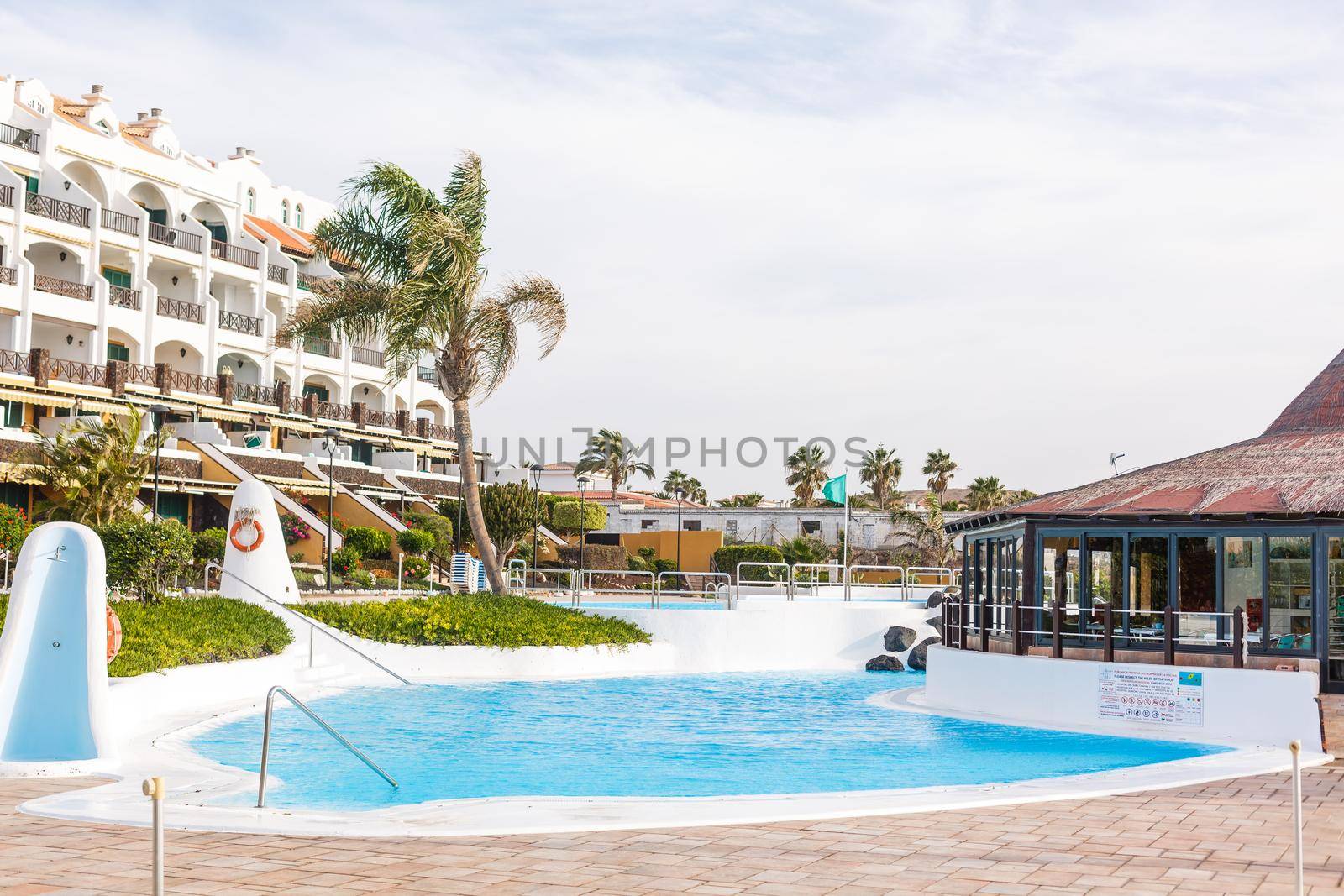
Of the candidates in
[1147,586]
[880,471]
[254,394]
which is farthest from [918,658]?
[880,471]

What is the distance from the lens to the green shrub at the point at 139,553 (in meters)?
21.9

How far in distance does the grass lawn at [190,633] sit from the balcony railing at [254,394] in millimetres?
33128

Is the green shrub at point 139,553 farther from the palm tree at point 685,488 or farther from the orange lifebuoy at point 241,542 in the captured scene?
the palm tree at point 685,488

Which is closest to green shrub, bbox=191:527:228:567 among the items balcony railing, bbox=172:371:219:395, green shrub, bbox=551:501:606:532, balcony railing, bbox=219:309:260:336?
balcony railing, bbox=172:371:219:395

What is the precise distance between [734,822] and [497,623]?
17441mm

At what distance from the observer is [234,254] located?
57.3m

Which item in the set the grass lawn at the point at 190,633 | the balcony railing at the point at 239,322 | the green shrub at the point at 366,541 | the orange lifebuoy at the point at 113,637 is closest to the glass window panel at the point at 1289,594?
the orange lifebuoy at the point at 113,637

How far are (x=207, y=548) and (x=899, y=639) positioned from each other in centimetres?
1908

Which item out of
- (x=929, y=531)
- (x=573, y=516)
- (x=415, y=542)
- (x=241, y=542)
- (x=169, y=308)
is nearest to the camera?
(x=241, y=542)

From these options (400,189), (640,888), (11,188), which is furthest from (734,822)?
(11,188)

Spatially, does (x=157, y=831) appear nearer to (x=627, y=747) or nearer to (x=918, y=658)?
(x=627, y=747)

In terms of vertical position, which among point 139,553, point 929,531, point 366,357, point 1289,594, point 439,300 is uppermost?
point 366,357

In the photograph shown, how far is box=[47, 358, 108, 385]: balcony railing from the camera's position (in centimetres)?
4666

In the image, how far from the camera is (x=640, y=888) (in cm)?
732
